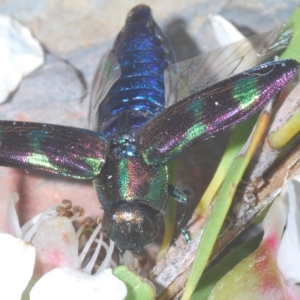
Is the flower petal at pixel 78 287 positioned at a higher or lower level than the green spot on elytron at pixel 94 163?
lower

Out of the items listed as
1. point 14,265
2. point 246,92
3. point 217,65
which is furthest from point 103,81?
point 14,265

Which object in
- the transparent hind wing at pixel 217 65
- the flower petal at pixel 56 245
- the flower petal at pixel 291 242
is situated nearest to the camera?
the flower petal at pixel 291 242

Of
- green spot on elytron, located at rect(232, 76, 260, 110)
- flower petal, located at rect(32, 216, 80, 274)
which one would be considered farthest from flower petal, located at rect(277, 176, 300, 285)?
flower petal, located at rect(32, 216, 80, 274)

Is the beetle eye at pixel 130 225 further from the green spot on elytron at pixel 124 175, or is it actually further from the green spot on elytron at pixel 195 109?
the green spot on elytron at pixel 195 109

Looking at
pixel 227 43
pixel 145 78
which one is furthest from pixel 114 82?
pixel 227 43

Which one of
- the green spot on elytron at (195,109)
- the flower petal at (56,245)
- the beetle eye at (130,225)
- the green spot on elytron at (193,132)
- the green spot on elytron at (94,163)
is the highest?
the green spot on elytron at (195,109)

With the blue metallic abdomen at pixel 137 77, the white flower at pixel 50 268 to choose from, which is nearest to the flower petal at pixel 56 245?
the white flower at pixel 50 268

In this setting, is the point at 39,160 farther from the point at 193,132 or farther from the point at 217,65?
the point at 217,65
